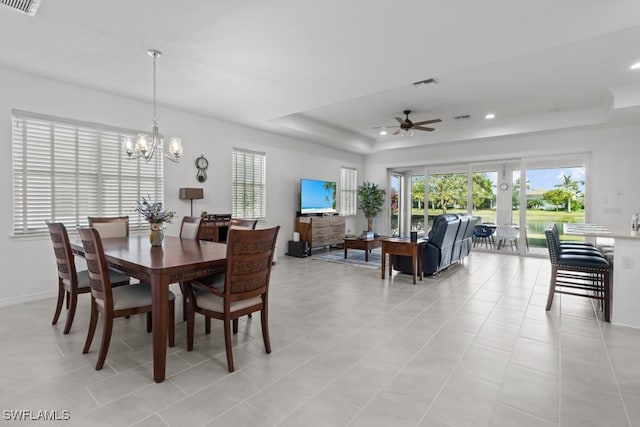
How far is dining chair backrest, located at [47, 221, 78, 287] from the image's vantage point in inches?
105

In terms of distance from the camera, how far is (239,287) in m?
2.30

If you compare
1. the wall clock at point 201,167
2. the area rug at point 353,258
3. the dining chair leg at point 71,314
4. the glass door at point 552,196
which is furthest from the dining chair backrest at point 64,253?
the glass door at point 552,196

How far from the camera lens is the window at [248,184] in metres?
6.15

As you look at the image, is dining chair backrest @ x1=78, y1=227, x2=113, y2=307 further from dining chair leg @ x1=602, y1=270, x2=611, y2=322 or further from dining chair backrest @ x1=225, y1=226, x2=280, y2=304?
dining chair leg @ x1=602, y1=270, x2=611, y2=322

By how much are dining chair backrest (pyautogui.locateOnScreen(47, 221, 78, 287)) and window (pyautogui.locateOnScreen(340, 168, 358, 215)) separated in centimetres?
673

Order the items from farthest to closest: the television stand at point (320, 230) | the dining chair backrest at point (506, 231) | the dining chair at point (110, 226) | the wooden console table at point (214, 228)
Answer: the dining chair backrest at point (506, 231), the television stand at point (320, 230), the wooden console table at point (214, 228), the dining chair at point (110, 226)

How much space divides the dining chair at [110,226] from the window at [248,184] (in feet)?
7.76

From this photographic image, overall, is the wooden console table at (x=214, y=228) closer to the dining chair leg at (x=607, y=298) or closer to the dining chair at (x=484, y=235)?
the dining chair leg at (x=607, y=298)

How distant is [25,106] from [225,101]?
237 centimetres

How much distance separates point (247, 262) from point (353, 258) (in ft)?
14.8

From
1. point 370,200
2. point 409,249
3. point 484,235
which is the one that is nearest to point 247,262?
point 409,249

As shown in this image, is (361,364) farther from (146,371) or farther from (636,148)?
(636,148)

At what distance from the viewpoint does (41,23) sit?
2.75 m

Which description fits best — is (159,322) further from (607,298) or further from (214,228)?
(607,298)
